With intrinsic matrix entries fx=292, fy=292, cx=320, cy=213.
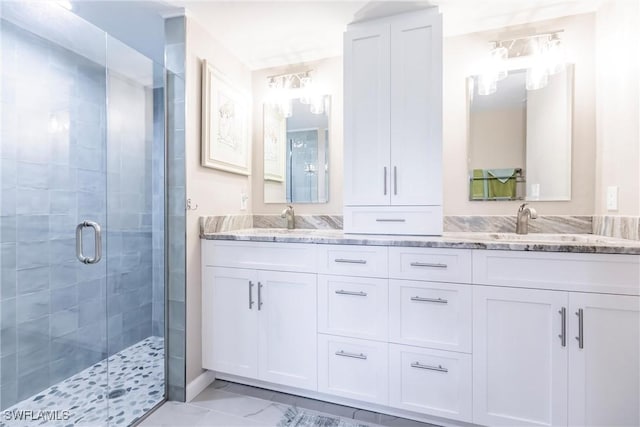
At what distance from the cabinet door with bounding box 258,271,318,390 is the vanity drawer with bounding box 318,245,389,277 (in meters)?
0.12

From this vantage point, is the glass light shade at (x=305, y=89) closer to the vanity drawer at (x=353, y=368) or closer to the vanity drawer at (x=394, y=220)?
the vanity drawer at (x=394, y=220)

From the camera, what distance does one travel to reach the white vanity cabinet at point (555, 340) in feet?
3.92

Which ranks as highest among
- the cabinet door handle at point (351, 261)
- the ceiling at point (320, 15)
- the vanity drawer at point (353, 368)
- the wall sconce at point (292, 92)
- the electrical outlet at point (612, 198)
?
the ceiling at point (320, 15)

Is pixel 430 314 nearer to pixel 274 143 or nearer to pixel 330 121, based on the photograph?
pixel 330 121

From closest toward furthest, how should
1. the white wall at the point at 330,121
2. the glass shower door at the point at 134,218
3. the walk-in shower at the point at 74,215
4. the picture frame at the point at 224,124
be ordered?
the walk-in shower at the point at 74,215
the picture frame at the point at 224,124
the glass shower door at the point at 134,218
the white wall at the point at 330,121

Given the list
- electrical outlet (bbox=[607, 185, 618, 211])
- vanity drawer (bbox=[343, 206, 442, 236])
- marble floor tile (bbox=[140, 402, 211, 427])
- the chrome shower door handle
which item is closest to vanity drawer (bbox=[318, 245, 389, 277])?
vanity drawer (bbox=[343, 206, 442, 236])

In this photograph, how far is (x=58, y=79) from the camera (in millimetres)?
1835

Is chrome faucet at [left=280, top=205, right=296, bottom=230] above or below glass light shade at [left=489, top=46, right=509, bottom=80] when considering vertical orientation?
below

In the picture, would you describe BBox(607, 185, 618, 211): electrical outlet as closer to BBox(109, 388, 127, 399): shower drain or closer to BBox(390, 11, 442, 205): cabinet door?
→ BBox(390, 11, 442, 205): cabinet door

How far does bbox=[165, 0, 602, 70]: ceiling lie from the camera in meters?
1.65

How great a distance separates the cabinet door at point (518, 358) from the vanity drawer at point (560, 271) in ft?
0.15

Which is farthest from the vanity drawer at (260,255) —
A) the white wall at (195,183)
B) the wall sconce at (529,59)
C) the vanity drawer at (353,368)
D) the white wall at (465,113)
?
the wall sconce at (529,59)

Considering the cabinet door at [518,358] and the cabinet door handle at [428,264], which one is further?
the cabinet door handle at [428,264]

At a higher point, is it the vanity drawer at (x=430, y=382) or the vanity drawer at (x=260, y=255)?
the vanity drawer at (x=260, y=255)
